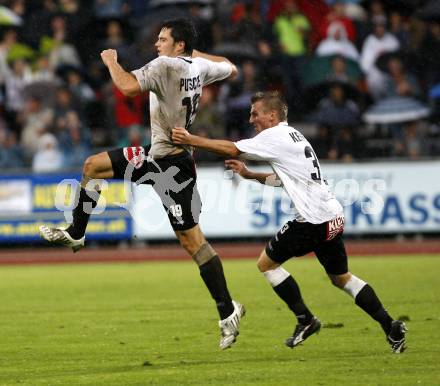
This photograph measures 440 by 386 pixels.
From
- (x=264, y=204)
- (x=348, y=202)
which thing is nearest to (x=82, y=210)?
(x=264, y=204)

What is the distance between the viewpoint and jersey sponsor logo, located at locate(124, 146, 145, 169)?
28.1 ft

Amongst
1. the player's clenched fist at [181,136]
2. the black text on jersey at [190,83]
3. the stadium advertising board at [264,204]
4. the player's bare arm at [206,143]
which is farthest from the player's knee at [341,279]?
the stadium advertising board at [264,204]

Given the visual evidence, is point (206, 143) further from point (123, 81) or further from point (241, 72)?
point (241, 72)

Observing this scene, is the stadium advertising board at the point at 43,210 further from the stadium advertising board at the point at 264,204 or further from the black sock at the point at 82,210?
the black sock at the point at 82,210

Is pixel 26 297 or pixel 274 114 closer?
pixel 274 114

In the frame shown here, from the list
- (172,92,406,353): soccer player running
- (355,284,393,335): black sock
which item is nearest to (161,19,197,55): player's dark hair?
(172,92,406,353): soccer player running

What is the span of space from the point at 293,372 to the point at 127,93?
2.33 meters

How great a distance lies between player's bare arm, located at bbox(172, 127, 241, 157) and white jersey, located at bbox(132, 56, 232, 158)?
46 cm

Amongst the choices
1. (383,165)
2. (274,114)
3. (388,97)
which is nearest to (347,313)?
(274,114)

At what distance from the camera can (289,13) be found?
832 inches

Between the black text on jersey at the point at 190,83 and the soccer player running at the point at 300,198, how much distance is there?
56 cm

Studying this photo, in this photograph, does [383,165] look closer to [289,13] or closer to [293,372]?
[289,13]

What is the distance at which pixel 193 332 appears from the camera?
31.8 feet

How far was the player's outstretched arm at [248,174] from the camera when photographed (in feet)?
26.6
